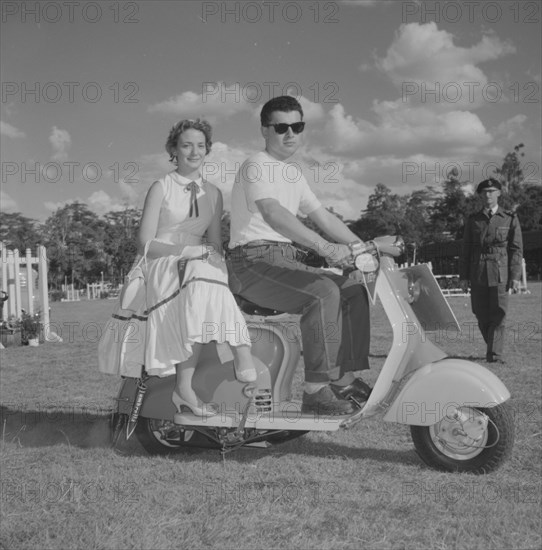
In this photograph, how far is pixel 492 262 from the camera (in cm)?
736

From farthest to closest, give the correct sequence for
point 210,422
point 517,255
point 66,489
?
point 517,255 < point 210,422 < point 66,489

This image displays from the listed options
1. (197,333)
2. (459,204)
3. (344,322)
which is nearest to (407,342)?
(344,322)

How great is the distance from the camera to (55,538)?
265 cm

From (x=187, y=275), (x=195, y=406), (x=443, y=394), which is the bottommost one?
(x=195, y=406)

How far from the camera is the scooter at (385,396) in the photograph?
3.29 m

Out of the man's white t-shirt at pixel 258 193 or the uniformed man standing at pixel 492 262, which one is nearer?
the man's white t-shirt at pixel 258 193

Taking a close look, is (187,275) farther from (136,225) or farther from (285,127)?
(136,225)

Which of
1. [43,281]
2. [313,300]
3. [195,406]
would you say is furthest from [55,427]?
[43,281]

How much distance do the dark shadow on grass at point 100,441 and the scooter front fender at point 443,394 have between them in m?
0.51

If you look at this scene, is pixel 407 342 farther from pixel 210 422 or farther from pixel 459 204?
pixel 459 204

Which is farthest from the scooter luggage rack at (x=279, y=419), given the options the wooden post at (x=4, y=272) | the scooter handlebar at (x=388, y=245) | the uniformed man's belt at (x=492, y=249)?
the wooden post at (x=4, y=272)

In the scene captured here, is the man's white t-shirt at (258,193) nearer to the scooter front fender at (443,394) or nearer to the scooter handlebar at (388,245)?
the scooter handlebar at (388,245)

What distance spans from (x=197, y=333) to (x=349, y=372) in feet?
2.80

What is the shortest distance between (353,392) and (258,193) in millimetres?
1178
